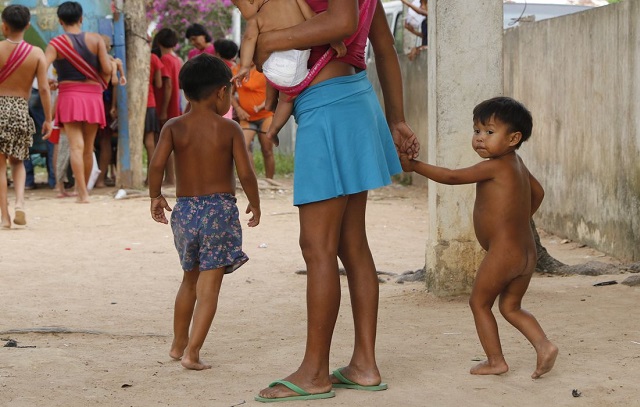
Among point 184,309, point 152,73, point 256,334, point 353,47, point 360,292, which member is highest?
point 152,73

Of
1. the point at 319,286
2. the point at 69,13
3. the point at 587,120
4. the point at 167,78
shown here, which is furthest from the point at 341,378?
the point at 167,78

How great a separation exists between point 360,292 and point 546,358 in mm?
773

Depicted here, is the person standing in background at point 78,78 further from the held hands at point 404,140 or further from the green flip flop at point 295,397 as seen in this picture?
the green flip flop at point 295,397

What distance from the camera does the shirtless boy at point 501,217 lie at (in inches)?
173

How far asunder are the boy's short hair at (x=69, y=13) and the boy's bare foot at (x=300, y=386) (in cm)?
815

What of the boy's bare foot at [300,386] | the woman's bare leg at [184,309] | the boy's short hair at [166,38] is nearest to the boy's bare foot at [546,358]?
the boy's bare foot at [300,386]

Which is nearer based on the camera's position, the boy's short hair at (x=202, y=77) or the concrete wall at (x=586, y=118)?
the boy's short hair at (x=202, y=77)

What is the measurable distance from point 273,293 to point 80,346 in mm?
1800

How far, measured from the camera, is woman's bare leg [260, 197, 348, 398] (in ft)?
13.2

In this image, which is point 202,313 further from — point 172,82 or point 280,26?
point 172,82

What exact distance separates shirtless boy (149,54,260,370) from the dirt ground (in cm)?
36

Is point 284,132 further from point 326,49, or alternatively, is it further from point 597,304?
point 326,49

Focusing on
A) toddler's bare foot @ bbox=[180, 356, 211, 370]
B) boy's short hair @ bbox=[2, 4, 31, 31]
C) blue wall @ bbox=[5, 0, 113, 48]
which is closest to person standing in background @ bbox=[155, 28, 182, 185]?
blue wall @ bbox=[5, 0, 113, 48]

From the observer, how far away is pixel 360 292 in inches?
166
